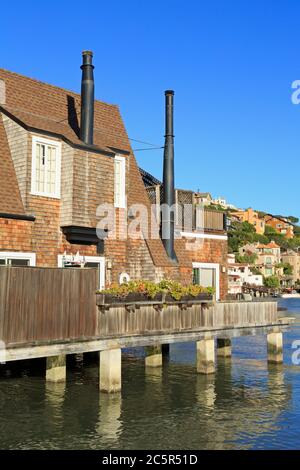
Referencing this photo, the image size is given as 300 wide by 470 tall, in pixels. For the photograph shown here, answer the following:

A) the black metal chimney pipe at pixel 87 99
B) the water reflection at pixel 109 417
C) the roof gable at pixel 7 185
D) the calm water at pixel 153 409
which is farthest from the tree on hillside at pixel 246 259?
the water reflection at pixel 109 417

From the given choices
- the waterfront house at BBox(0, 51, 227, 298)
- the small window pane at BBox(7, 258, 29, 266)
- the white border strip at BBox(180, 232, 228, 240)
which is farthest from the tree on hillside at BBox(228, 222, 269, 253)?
the small window pane at BBox(7, 258, 29, 266)

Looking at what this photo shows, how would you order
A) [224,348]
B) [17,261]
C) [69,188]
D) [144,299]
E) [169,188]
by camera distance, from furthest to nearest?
[224,348] < [169,188] < [69,188] < [17,261] < [144,299]

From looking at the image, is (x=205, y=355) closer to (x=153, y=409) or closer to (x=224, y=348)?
(x=153, y=409)

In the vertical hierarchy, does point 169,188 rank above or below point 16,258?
above

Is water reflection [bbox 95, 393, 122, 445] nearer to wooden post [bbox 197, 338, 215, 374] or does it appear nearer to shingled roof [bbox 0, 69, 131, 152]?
wooden post [bbox 197, 338, 215, 374]

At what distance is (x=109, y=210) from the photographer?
73.9 ft

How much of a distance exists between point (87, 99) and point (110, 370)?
1106 cm

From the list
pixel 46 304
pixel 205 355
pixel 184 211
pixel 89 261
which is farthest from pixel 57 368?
pixel 184 211

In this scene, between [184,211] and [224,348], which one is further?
[224,348]

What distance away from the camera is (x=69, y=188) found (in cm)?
2078

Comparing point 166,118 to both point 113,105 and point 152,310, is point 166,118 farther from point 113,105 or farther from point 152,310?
point 152,310

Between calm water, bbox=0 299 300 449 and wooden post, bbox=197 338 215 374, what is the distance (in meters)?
0.36

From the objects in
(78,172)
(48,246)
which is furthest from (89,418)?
(78,172)
